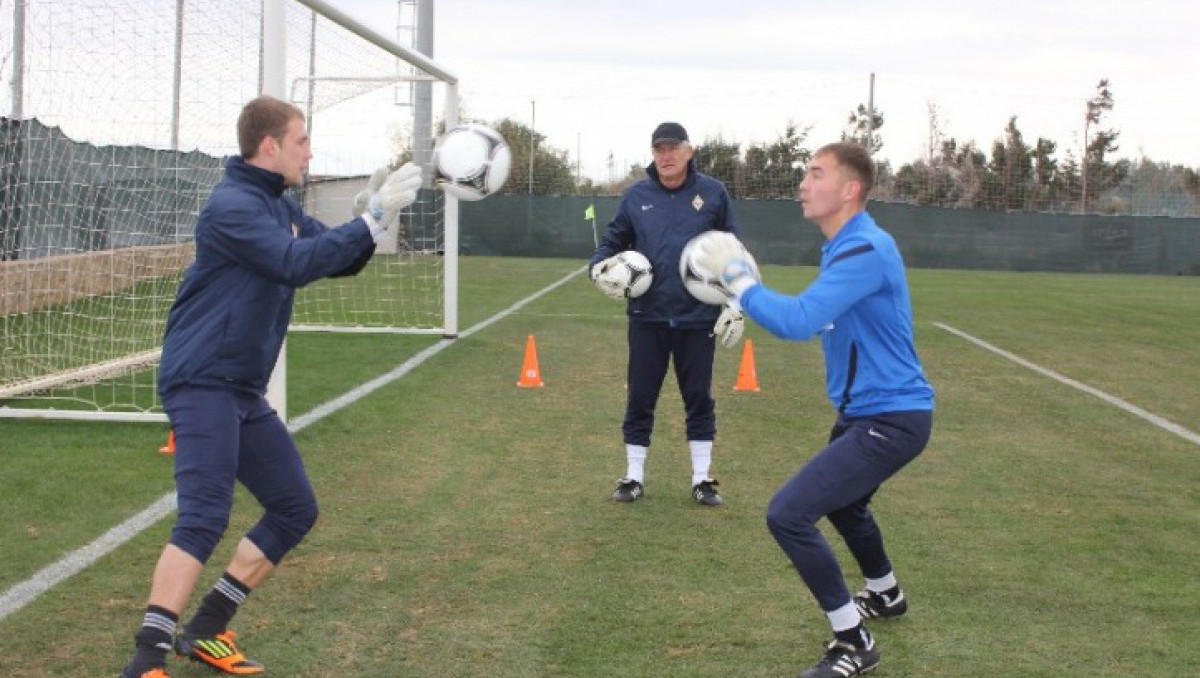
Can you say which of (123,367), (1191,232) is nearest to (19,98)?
(123,367)

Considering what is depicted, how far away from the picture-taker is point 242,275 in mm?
4672

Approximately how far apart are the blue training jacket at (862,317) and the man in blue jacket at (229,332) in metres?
1.48

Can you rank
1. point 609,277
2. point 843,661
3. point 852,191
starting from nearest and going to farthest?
point 843,661 < point 852,191 < point 609,277

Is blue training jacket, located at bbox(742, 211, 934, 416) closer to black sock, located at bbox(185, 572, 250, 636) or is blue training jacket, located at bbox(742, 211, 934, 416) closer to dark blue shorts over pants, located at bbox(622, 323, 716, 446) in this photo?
black sock, located at bbox(185, 572, 250, 636)

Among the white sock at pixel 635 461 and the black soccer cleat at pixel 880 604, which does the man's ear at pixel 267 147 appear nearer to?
the black soccer cleat at pixel 880 604

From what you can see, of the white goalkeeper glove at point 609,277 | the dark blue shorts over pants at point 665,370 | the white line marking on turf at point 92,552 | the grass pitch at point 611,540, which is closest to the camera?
the grass pitch at point 611,540

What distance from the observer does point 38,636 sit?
511 cm

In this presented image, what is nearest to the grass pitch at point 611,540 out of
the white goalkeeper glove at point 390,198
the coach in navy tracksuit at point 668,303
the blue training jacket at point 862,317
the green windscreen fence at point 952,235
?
the coach in navy tracksuit at point 668,303

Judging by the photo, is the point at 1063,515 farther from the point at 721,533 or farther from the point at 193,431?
the point at 193,431

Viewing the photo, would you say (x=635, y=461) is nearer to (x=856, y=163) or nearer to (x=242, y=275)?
(x=856, y=163)

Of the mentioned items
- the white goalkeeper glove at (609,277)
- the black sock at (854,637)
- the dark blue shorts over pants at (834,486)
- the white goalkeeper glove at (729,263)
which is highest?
the white goalkeeper glove at (729,263)

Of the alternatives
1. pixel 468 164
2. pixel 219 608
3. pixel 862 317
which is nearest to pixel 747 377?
pixel 468 164

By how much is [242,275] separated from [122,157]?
829cm

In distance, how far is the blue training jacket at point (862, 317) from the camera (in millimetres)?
4773
